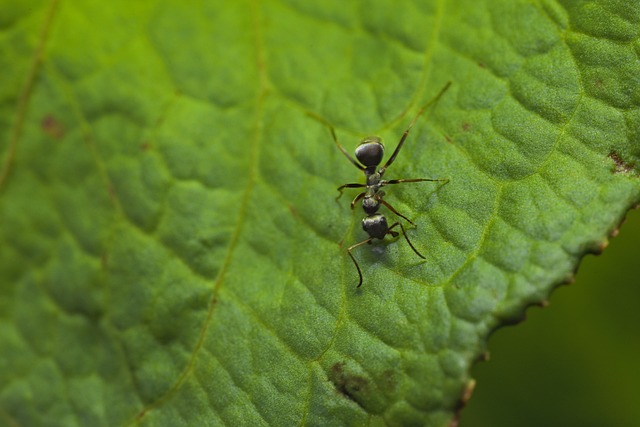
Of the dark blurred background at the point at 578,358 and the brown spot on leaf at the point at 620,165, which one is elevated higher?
the brown spot on leaf at the point at 620,165

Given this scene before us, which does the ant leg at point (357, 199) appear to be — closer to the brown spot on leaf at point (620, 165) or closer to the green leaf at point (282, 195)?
the green leaf at point (282, 195)

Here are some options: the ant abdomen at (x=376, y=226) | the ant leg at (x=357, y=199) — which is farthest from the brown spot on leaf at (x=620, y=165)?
the ant leg at (x=357, y=199)

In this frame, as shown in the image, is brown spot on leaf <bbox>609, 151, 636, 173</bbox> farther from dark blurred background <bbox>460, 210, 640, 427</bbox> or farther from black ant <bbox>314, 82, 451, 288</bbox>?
black ant <bbox>314, 82, 451, 288</bbox>

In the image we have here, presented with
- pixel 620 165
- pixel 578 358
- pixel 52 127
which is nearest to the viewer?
pixel 620 165

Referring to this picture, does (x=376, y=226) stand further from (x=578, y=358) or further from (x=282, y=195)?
(x=578, y=358)

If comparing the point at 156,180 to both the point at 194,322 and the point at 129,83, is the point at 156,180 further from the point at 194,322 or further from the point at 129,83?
the point at 194,322

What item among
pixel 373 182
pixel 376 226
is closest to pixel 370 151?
pixel 373 182
